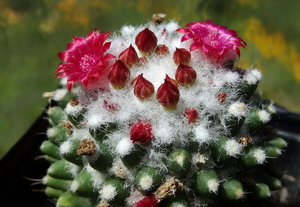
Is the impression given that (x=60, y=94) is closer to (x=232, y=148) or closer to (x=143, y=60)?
(x=143, y=60)

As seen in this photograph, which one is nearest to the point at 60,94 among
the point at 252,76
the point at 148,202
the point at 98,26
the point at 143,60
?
the point at 143,60

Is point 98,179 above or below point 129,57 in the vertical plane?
below

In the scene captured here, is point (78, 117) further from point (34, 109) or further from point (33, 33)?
point (33, 33)

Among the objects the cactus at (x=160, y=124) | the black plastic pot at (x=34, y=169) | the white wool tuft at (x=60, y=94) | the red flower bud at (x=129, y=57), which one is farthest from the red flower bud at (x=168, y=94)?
the black plastic pot at (x=34, y=169)

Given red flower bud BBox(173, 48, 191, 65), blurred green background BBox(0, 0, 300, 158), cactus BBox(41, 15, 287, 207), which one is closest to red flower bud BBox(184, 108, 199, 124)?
cactus BBox(41, 15, 287, 207)

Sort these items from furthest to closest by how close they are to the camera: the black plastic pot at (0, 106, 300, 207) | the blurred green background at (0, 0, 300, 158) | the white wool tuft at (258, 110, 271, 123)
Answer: the blurred green background at (0, 0, 300, 158)
the black plastic pot at (0, 106, 300, 207)
the white wool tuft at (258, 110, 271, 123)

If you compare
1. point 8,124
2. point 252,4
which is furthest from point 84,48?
point 252,4

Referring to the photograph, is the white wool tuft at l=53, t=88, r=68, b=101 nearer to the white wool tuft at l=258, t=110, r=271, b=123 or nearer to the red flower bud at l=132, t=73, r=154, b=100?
the red flower bud at l=132, t=73, r=154, b=100
